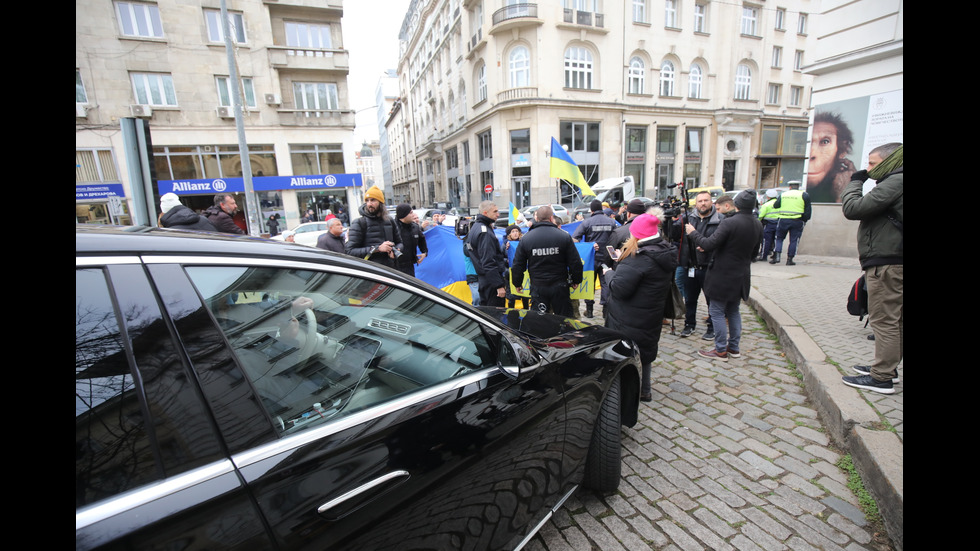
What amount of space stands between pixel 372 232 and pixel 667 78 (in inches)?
1384

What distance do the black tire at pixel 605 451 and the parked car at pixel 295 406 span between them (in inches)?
14.3

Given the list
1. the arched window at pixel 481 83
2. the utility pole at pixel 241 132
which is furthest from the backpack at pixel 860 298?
the arched window at pixel 481 83

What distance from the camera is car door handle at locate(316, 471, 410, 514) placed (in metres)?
1.13

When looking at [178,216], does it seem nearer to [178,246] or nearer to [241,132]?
[178,246]

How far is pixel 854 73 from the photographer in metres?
8.03

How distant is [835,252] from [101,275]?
12241 millimetres

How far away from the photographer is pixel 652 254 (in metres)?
3.26

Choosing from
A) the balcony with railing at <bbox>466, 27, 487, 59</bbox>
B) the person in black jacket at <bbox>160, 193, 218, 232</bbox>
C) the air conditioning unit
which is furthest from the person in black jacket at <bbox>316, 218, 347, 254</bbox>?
the balcony with railing at <bbox>466, 27, 487, 59</bbox>

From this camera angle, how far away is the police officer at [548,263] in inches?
180

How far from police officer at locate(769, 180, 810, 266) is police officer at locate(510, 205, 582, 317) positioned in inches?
268

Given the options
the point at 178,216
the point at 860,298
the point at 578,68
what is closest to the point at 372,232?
the point at 178,216

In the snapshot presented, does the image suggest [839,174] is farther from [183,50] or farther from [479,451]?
[183,50]

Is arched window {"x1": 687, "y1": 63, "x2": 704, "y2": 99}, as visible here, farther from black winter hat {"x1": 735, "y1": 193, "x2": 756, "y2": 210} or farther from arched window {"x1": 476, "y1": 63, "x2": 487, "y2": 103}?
black winter hat {"x1": 735, "y1": 193, "x2": 756, "y2": 210}
